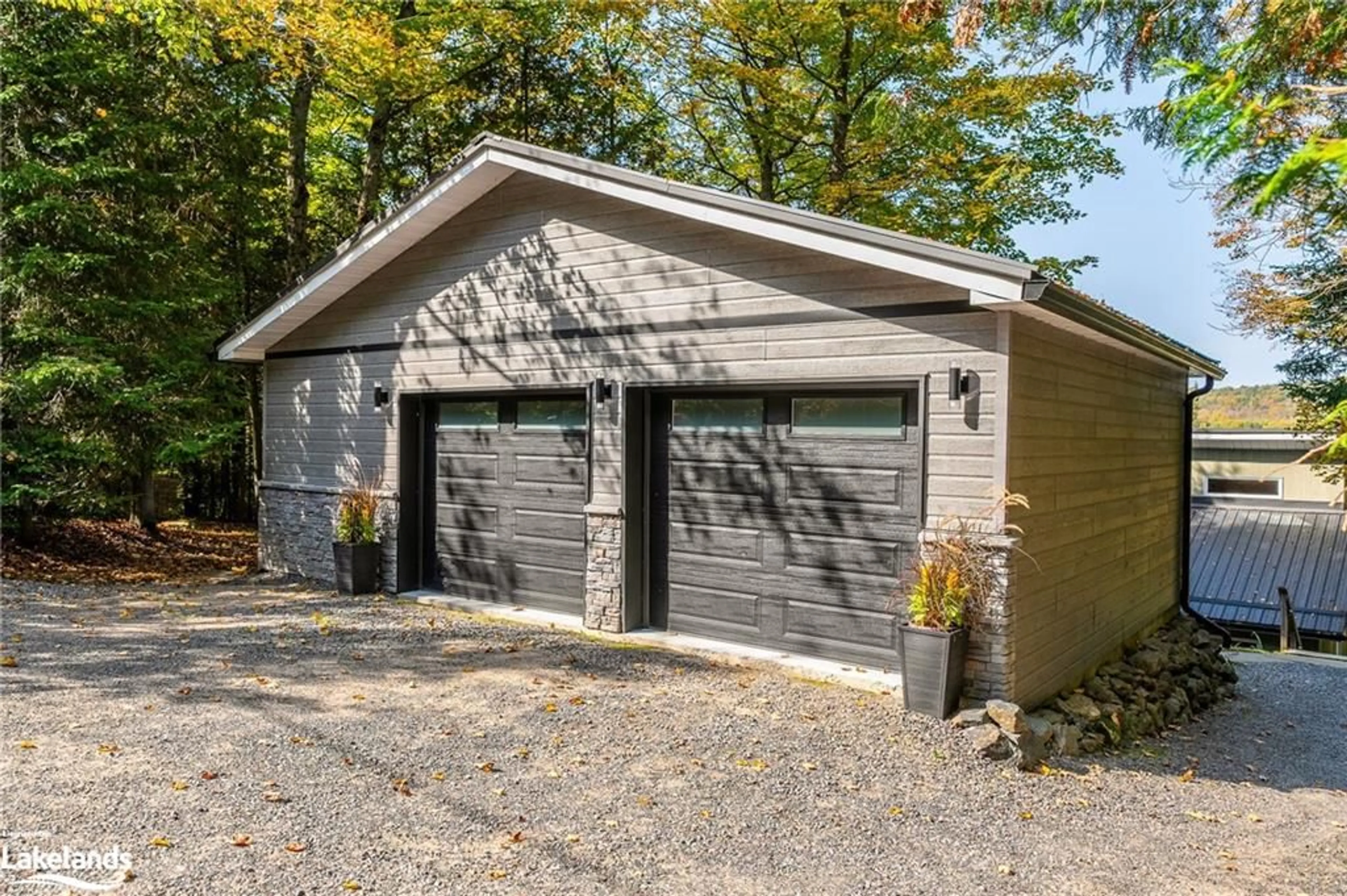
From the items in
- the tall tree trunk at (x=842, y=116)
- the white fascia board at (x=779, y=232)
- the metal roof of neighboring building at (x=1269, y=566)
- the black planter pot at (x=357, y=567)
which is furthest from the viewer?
the tall tree trunk at (x=842, y=116)

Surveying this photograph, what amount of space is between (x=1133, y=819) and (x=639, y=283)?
16.5ft

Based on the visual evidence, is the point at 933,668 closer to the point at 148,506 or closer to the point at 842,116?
the point at 842,116

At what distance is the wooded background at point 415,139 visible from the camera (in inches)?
363

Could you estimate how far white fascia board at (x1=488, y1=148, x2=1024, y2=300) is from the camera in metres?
5.11

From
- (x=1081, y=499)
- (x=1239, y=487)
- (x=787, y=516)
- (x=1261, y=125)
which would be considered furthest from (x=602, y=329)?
(x=1239, y=487)

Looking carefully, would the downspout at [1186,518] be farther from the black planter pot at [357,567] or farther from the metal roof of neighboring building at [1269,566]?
the black planter pot at [357,567]

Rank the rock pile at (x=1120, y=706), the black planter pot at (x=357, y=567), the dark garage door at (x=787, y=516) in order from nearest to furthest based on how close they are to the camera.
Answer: the rock pile at (x=1120, y=706), the dark garage door at (x=787, y=516), the black planter pot at (x=357, y=567)

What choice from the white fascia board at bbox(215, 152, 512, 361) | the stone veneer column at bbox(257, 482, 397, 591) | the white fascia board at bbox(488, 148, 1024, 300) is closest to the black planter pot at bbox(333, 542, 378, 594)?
the stone veneer column at bbox(257, 482, 397, 591)

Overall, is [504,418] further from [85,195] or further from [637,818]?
[85,195]

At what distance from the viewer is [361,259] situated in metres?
8.48

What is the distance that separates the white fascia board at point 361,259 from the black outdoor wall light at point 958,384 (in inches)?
178

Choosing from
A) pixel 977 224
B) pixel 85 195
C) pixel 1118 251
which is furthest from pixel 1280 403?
pixel 85 195

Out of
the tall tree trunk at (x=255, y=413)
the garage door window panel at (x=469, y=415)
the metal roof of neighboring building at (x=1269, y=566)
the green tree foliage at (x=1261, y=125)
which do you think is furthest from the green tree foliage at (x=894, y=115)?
the tall tree trunk at (x=255, y=413)

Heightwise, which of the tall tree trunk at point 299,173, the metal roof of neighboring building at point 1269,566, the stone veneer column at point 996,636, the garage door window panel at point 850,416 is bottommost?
the metal roof of neighboring building at point 1269,566
